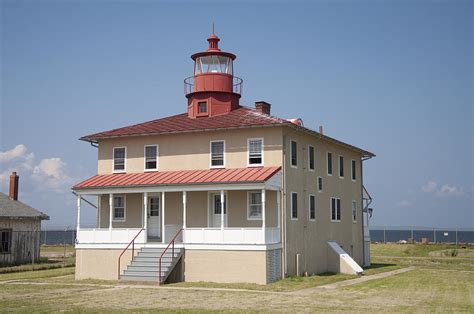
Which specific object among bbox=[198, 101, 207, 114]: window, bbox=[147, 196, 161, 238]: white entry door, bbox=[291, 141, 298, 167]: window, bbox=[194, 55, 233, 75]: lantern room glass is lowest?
bbox=[147, 196, 161, 238]: white entry door

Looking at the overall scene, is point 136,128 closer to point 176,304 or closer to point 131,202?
point 131,202

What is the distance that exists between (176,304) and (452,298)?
9399 millimetres

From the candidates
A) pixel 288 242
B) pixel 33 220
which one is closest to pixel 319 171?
pixel 288 242

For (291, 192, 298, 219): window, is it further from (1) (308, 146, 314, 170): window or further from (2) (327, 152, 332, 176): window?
(2) (327, 152, 332, 176): window

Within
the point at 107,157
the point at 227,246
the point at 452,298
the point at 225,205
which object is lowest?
the point at 452,298

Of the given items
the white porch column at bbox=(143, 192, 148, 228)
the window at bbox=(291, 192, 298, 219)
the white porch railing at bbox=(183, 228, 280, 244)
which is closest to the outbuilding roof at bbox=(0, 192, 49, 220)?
the white porch column at bbox=(143, 192, 148, 228)

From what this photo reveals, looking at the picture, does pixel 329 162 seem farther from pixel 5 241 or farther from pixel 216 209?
pixel 5 241

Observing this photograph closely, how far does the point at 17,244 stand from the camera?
3806cm

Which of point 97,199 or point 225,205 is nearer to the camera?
point 225,205

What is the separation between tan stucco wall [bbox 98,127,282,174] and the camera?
95.3 feet

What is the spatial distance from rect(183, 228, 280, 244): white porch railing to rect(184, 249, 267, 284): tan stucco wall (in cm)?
45

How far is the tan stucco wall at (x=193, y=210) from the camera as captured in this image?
29016 mm

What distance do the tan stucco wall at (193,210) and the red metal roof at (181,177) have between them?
3.36 ft

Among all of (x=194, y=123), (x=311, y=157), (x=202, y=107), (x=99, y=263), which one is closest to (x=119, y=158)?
(x=194, y=123)
